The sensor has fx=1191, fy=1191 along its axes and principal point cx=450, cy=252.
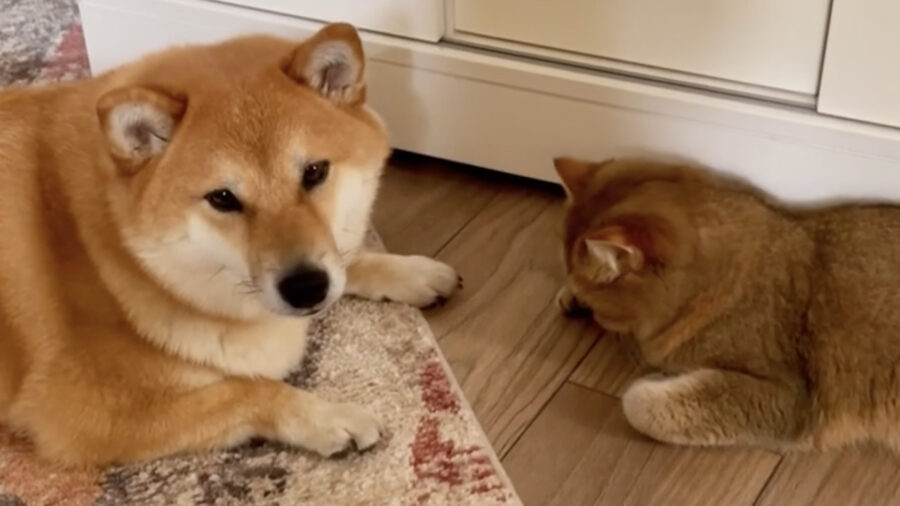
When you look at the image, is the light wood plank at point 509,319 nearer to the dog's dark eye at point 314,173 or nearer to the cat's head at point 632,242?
the cat's head at point 632,242

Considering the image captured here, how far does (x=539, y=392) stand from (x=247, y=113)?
1.66 feet

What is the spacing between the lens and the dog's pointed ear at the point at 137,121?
1146mm

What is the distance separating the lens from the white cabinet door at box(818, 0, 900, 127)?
1384 millimetres

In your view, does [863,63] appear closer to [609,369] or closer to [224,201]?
[609,369]

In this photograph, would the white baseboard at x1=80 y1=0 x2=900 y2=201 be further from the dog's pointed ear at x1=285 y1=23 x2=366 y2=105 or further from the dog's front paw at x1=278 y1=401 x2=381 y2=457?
the dog's front paw at x1=278 y1=401 x2=381 y2=457

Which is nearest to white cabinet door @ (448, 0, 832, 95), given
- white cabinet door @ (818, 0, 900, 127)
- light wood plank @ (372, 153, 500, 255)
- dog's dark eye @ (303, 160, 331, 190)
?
white cabinet door @ (818, 0, 900, 127)

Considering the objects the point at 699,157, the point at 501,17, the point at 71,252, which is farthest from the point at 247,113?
the point at 699,157

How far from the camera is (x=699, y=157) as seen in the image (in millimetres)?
1591

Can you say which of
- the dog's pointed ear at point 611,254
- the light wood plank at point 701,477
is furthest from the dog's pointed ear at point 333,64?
the light wood plank at point 701,477

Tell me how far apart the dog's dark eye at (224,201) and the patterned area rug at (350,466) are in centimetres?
31

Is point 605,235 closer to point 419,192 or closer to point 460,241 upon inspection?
point 460,241

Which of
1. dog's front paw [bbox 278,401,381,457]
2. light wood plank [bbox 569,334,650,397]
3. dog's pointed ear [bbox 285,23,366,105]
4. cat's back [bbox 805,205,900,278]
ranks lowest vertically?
light wood plank [bbox 569,334,650,397]

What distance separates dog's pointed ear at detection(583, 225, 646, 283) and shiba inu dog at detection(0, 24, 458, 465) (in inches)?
10.2

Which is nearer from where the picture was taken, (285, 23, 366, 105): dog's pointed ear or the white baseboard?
(285, 23, 366, 105): dog's pointed ear
